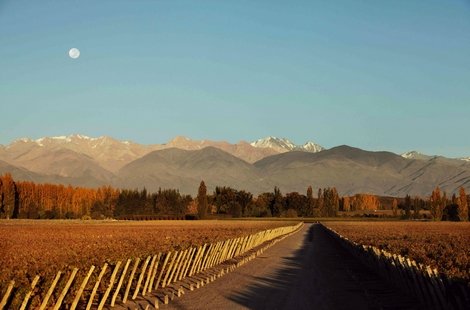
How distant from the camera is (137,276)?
2275 centimetres

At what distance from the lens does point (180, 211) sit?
197 m

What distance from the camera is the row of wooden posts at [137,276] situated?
14.9 m

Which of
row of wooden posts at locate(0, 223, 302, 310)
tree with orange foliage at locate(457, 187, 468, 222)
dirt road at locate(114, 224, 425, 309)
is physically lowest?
dirt road at locate(114, 224, 425, 309)

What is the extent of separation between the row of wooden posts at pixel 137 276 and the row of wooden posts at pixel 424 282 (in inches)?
352

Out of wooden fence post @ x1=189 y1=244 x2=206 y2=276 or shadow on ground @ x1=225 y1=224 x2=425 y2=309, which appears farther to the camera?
wooden fence post @ x1=189 y1=244 x2=206 y2=276

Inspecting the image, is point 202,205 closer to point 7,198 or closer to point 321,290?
point 7,198

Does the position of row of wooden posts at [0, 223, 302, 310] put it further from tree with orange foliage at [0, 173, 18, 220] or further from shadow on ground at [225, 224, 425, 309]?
tree with orange foliage at [0, 173, 18, 220]

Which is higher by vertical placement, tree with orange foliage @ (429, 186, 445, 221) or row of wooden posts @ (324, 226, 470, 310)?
tree with orange foliage @ (429, 186, 445, 221)

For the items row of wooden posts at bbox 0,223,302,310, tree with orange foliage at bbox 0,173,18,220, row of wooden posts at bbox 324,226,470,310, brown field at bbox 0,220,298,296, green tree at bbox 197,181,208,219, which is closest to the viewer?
row of wooden posts at bbox 324,226,470,310

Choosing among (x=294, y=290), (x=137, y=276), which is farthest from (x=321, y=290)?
(x=137, y=276)

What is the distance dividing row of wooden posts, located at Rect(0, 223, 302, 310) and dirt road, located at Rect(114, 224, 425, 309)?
873 millimetres

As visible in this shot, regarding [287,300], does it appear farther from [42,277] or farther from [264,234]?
[264,234]

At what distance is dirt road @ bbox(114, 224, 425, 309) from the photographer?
18203 mm

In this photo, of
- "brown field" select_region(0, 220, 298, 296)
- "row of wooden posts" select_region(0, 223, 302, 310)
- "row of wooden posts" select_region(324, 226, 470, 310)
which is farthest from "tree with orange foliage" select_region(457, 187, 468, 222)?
"row of wooden posts" select_region(324, 226, 470, 310)
